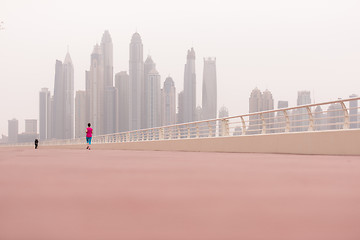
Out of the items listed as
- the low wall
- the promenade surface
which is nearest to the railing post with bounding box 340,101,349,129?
the low wall

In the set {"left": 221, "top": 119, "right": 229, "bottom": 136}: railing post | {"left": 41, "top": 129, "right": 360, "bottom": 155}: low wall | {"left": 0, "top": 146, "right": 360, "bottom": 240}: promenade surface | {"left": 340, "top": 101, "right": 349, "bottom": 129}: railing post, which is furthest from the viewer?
{"left": 221, "top": 119, "right": 229, "bottom": 136}: railing post

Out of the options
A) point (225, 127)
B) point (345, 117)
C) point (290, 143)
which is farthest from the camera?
point (225, 127)

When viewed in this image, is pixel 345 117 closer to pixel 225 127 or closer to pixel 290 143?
pixel 290 143

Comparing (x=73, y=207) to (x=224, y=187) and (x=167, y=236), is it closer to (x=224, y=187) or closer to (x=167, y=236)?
(x=167, y=236)

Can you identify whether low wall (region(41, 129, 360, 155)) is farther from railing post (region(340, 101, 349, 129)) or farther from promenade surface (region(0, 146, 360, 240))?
promenade surface (region(0, 146, 360, 240))

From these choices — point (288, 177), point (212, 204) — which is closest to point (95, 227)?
point (212, 204)

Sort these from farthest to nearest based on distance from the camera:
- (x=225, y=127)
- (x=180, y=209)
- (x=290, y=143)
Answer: (x=225, y=127), (x=290, y=143), (x=180, y=209)

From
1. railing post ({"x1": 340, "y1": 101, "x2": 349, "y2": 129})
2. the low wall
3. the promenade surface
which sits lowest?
the promenade surface

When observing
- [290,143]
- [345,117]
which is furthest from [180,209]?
[290,143]

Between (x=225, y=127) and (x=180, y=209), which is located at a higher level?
(x=225, y=127)

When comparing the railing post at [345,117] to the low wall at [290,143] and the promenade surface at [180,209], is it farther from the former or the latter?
the promenade surface at [180,209]

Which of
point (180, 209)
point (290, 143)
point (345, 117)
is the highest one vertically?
point (345, 117)

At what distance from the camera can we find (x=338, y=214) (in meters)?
3.83

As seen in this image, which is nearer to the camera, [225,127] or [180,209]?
[180,209]
